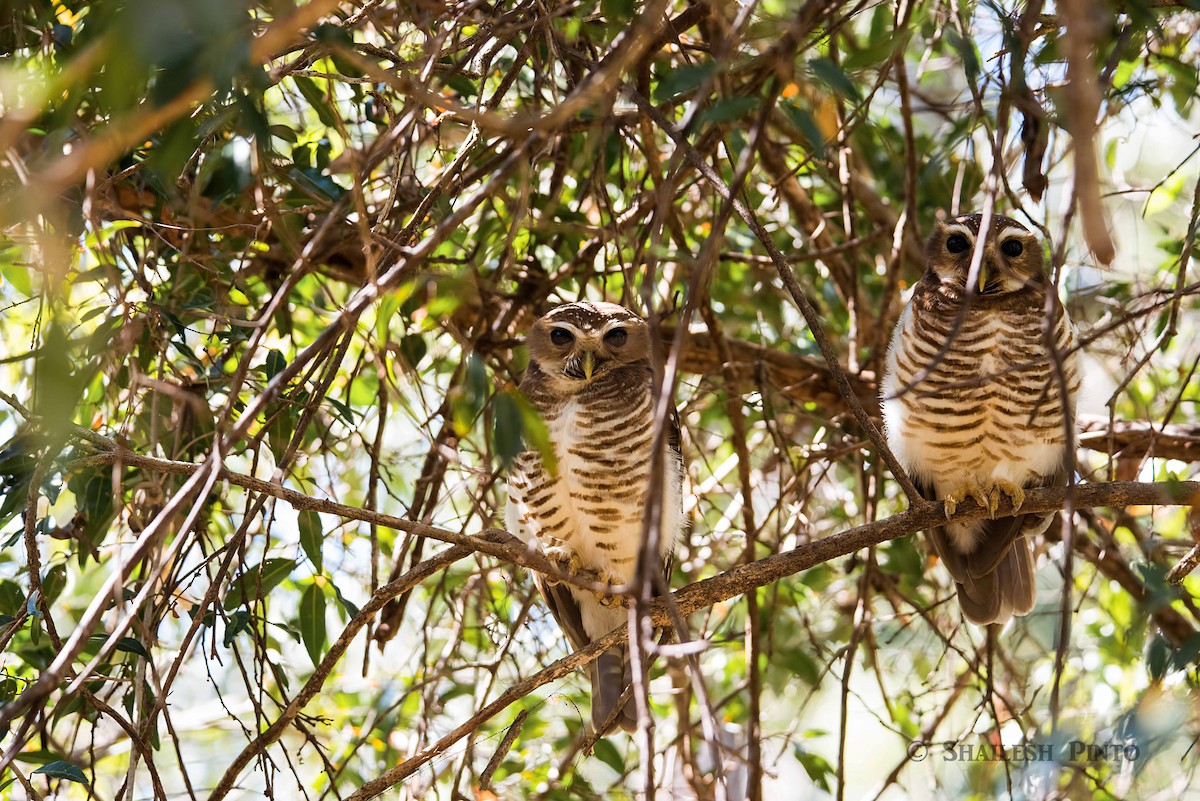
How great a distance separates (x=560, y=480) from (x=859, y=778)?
3.79m

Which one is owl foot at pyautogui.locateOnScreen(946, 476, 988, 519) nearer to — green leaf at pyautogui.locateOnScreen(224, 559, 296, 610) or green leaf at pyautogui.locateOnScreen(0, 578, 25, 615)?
green leaf at pyautogui.locateOnScreen(224, 559, 296, 610)

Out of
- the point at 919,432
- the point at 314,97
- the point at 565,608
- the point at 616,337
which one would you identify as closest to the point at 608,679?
the point at 565,608

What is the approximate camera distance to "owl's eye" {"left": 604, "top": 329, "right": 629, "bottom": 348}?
11.2 feet

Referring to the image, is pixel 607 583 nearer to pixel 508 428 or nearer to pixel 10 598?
pixel 10 598

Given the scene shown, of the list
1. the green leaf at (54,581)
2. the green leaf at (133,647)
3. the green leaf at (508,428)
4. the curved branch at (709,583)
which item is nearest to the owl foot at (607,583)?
the curved branch at (709,583)

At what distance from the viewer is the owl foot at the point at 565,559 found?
3344 mm

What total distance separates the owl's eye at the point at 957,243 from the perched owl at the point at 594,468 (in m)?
0.94

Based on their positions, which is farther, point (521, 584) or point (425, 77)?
point (521, 584)

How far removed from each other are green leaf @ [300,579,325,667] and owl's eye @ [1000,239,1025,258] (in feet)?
7.06

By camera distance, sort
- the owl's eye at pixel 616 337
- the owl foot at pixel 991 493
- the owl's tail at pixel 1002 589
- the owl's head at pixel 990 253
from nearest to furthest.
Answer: the owl foot at pixel 991 493, the owl's head at pixel 990 253, the owl's tail at pixel 1002 589, the owl's eye at pixel 616 337

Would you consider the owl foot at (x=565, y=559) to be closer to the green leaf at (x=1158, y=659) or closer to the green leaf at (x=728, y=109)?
the green leaf at (x=1158, y=659)

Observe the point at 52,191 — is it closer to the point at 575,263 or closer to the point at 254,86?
the point at 254,86

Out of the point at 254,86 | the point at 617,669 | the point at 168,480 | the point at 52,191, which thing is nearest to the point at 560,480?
the point at 617,669

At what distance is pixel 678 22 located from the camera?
8.27ft
